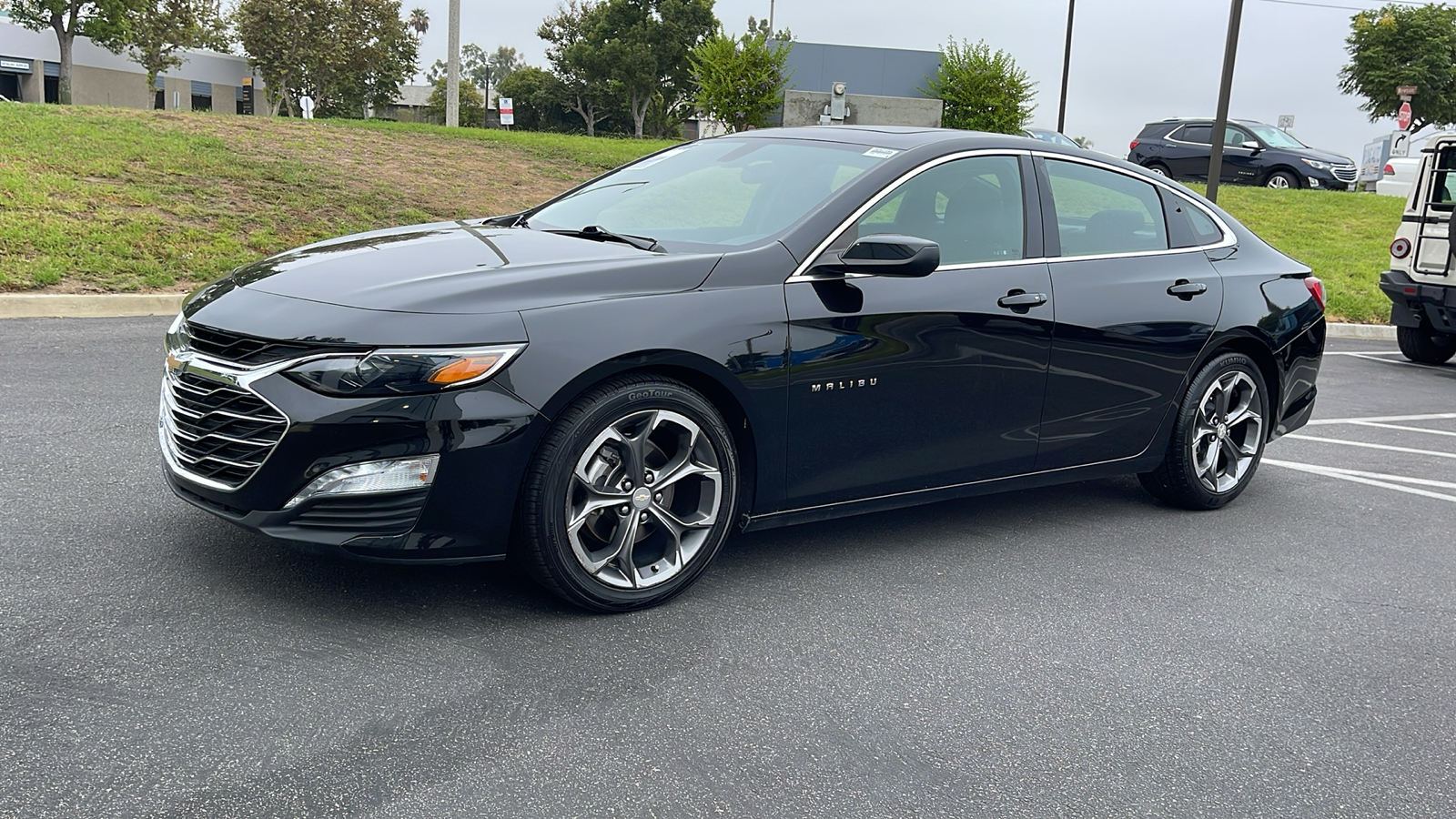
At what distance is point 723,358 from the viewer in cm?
Answer: 395

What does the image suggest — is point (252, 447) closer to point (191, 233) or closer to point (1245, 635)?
point (1245, 635)

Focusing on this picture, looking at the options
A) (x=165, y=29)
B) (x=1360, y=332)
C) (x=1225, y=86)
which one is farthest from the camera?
(x=165, y=29)

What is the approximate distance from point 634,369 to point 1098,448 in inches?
91.8

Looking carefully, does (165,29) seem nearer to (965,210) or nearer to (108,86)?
(108,86)

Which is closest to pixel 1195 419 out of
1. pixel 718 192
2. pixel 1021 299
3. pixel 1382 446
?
pixel 1021 299

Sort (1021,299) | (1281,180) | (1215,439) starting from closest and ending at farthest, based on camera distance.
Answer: (1021,299) → (1215,439) → (1281,180)

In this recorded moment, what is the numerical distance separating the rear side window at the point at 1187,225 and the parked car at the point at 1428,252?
21.7ft

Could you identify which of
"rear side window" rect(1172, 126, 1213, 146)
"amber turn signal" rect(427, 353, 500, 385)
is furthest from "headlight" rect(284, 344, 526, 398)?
"rear side window" rect(1172, 126, 1213, 146)

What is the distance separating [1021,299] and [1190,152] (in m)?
23.6

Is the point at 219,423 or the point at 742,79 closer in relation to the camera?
the point at 219,423

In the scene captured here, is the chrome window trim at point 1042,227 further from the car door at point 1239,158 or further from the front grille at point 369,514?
the car door at point 1239,158

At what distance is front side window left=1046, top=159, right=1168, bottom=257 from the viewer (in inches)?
199

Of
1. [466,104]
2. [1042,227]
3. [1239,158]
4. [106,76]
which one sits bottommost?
[1042,227]

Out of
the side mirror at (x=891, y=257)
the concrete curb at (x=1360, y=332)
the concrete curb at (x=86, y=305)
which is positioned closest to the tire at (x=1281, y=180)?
the concrete curb at (x=1360, y=332)
